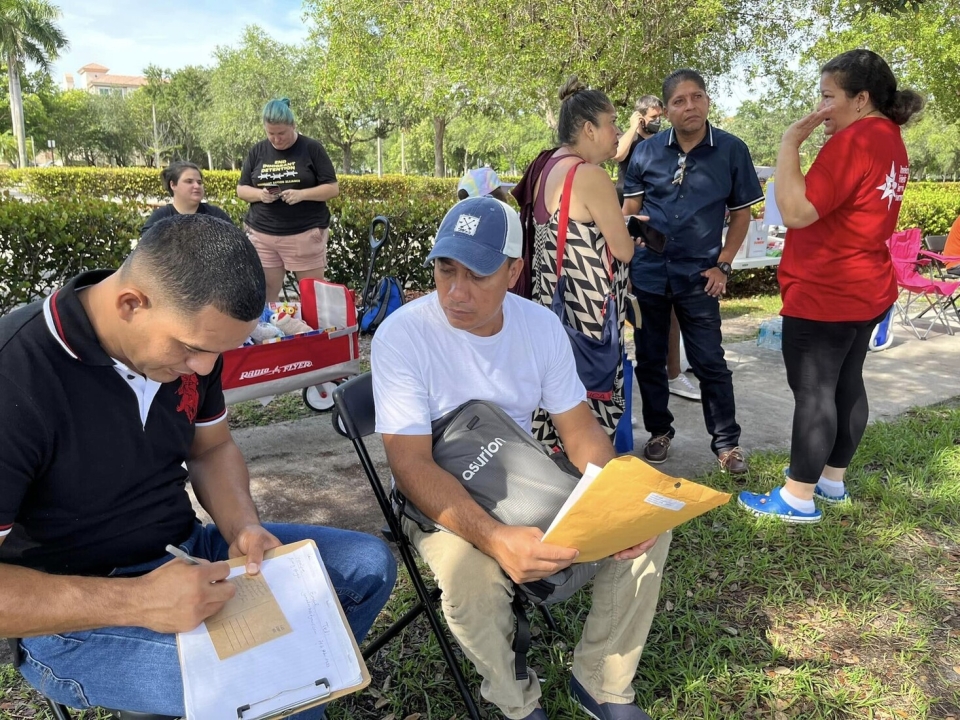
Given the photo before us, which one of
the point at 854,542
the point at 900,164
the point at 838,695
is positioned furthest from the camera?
the point at 854,542

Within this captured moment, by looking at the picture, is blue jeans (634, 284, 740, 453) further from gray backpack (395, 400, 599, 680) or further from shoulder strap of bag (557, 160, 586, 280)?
gray backpack (395, 400, 599, 680)

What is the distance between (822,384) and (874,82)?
1.36 metres

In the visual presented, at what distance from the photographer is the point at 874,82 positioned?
290cm

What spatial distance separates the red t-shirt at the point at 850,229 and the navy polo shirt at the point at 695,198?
0.64m

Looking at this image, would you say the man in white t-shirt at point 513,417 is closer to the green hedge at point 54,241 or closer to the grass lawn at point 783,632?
the grass lawn at point 783,632

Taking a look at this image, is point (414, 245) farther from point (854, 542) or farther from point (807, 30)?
point (807, 30)

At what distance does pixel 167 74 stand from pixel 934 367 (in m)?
62.1

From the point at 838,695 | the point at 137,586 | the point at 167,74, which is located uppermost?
the point at 167,74

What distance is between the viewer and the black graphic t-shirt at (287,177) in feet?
17.4

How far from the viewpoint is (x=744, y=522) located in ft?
11.1

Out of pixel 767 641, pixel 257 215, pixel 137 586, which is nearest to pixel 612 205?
pixel 767 641

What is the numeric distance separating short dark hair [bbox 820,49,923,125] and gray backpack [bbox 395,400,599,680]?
2.22m

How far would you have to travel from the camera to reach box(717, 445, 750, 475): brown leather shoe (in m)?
3.90

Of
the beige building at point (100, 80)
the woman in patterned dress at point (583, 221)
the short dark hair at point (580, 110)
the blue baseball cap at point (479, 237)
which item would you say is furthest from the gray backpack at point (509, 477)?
the beige building at point (100, 80)
